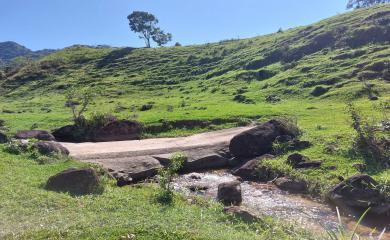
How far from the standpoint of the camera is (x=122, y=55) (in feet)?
309

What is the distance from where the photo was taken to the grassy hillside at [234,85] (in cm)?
2477

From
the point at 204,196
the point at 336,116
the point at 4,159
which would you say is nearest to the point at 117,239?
the point at 204,196

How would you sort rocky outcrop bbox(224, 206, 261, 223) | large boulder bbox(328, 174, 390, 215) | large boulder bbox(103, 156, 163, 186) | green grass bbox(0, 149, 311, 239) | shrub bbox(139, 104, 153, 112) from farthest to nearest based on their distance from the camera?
shrub bbox(139, 104, 153, 112)
large boulder bbox(103, 156, 163, 186)
large boulder bbox(328, 174, 390, 215)
rocky outcrop bbox(224, 206, 261, 223)
green grass bbox(0, 149, 311, 239)

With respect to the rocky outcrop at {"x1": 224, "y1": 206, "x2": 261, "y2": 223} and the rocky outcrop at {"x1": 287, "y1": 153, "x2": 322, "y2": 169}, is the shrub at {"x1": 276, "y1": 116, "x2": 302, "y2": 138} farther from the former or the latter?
the rocky outcrop at {"x1": 224, "y1": 206, "x2": 261, "y2": 223}

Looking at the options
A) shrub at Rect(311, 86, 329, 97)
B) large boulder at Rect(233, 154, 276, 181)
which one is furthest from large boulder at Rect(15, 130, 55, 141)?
shrub at Rect(311, 86, 329, 97)

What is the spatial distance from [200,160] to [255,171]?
4.05m

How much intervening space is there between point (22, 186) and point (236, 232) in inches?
343

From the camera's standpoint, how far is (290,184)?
21.0 meters

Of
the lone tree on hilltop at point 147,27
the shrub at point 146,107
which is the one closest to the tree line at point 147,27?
the lone tree on hilltop at point 147,27

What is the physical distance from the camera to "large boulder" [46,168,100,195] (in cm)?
1773

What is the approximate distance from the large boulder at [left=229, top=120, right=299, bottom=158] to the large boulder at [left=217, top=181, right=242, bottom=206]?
819 centimetres

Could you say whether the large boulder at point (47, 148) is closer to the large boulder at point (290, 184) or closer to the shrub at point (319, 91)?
the large boulder at point (290, 184)

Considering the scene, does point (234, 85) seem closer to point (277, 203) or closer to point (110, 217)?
point (277, 203)

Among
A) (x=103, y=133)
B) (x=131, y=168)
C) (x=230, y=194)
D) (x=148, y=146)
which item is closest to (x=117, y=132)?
(x=103, y=133)
